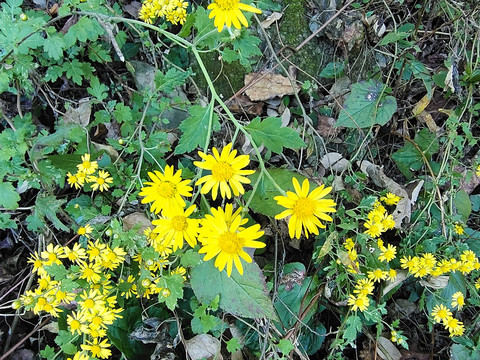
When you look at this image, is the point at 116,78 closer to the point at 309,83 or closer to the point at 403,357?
the point at 309,83

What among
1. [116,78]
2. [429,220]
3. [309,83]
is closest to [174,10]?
[116,78]

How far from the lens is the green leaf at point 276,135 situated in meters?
1.96

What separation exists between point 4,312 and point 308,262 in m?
1.89

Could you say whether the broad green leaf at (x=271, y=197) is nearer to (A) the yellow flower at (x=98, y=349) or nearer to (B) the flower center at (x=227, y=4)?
(B) the flower center at (x=227, y=4)

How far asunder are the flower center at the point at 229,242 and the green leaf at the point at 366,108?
3.93 ft

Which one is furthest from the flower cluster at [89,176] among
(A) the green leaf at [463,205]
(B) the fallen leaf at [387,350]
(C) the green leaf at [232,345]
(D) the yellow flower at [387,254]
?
(A) the green leaf at [463,205]

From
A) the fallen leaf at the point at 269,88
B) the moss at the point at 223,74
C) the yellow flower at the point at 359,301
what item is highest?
the moss at the point at 223,74

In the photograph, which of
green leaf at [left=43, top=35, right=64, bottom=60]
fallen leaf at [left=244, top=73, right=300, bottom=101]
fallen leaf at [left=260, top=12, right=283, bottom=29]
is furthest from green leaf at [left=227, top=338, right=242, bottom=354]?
fallen leaf at [left=260, top=12, right=283, bottom=29]

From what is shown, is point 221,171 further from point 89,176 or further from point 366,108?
point 366,108

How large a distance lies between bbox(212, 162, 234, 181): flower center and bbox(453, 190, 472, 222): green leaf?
1733mm

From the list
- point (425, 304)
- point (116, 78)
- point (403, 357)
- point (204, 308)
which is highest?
point (116, 78)

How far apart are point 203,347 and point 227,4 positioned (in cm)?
177

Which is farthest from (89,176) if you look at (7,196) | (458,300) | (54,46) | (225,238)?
(458,300)

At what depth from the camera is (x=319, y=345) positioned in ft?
7.93
